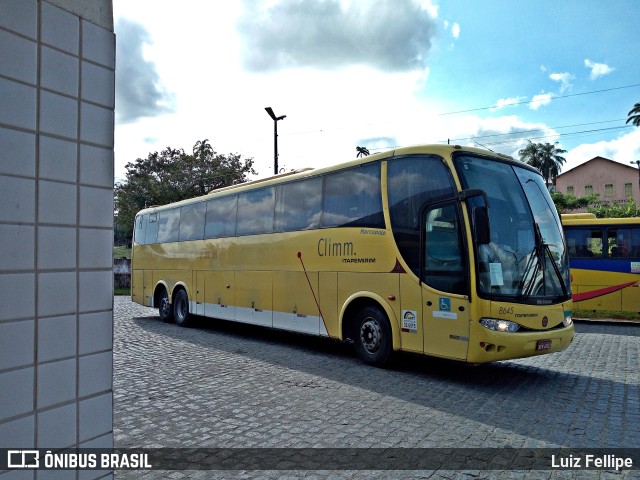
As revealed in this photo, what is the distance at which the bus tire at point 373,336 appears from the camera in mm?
8648

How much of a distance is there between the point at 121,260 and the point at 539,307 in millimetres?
30737

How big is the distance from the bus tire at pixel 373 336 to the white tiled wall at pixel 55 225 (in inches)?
256

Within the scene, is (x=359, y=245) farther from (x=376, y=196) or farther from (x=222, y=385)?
(x=222, y=385)

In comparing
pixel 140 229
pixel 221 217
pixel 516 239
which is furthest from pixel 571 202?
pixel 516 239

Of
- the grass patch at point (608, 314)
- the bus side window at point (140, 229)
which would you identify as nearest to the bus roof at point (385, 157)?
the bus side window at point (140, 229)

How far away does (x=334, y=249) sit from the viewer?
980 cm

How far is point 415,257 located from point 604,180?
72555 mm

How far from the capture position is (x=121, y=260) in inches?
1323

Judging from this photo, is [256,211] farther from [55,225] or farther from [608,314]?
[608,314]

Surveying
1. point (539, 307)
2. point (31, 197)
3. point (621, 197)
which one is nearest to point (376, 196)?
point (539, 307)

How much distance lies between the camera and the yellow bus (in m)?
7.41

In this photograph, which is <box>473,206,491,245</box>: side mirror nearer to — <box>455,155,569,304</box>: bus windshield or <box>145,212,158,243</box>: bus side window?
<box>455,155,569,304</box>: bus windshield

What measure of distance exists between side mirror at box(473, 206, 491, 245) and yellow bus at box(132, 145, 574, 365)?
0.6 inches

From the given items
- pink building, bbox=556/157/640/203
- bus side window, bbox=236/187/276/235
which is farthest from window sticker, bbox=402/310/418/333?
pink building, bbox=556/157/640/203
